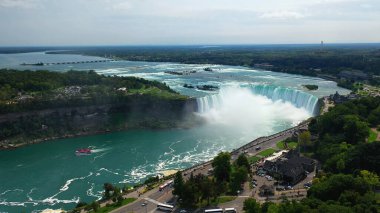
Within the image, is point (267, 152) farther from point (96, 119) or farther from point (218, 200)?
point (96, 119)

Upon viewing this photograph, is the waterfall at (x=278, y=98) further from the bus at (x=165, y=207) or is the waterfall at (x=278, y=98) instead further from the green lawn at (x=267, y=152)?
the bus at (x=165, y=207)

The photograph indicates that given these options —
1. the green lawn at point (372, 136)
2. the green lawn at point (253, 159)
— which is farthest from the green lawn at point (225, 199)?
the green lawn at point (372, 136)

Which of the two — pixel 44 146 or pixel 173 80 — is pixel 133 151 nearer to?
pixel 44 146

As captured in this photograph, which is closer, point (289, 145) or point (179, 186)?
point (179, 186)

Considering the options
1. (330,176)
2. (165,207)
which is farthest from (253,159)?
(165,207)

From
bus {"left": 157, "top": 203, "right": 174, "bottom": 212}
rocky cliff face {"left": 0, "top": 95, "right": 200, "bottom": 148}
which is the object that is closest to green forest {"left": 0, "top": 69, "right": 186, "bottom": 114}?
rocky cliff face {"left": 0, "top": 95, "right": 200, "bottom": 148}

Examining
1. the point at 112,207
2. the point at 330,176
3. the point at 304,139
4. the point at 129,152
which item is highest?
the point at 304,139
